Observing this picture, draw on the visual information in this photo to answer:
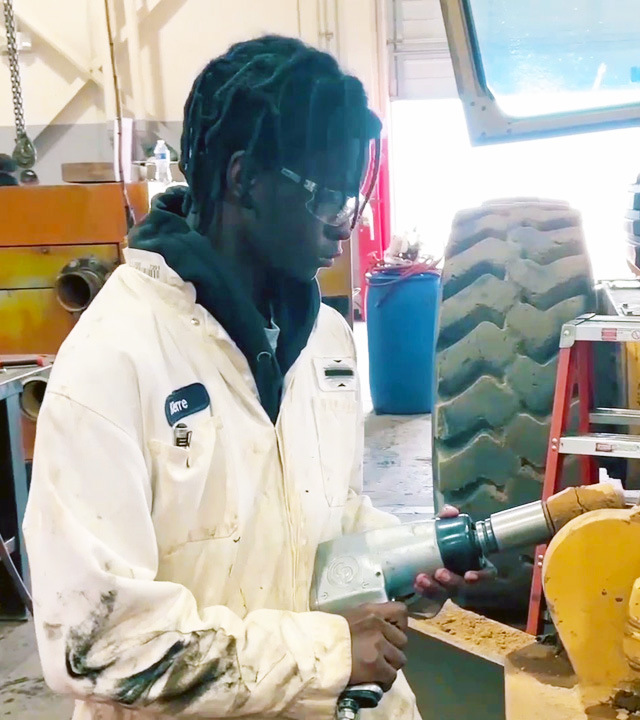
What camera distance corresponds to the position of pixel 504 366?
1954 mm

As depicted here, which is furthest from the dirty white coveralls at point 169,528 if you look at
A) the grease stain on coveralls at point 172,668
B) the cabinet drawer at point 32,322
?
the cabinet drawer at point 32,322

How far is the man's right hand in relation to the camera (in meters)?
0.92

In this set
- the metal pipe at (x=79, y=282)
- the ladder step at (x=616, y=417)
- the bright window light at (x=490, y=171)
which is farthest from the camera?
the bright window light at (x=490, y=171)

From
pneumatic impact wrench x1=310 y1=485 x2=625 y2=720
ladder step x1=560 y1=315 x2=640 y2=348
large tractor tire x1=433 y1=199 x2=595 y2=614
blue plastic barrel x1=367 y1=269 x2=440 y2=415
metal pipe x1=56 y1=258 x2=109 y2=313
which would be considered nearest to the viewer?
pneumatic impact wrench x1=310 y1=485 x2=625 y2=720

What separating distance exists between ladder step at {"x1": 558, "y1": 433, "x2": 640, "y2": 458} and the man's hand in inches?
24.1

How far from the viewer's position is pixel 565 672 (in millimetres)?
1182

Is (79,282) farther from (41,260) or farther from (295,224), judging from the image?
(295,224)

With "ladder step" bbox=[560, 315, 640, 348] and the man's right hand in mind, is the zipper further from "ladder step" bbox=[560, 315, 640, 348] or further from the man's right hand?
"ladder step" bbox=[560, 315, 640, 348]

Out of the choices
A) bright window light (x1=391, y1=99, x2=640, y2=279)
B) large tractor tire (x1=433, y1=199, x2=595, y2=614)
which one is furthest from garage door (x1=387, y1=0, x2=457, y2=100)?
large tractor tire (x1=433, y1=199, x2=595, y2=614)

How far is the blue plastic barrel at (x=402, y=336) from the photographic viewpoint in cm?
433

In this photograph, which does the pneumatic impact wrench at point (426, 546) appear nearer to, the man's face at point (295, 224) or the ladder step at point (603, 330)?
the man's face at point (295, 224)

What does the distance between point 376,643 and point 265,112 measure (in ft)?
1.94

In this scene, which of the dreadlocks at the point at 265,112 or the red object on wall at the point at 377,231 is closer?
the dreadlocks at the point at 265,112

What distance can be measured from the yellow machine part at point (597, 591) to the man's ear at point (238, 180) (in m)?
0.54
